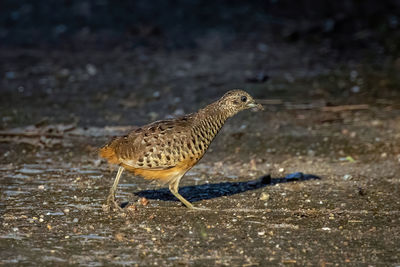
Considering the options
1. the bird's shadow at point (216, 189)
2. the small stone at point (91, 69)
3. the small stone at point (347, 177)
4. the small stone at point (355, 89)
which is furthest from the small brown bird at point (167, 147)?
the small stone at point (91, 69)

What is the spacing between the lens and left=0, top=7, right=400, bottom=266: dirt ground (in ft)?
18.0

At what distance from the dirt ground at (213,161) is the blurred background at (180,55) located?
0.19ft

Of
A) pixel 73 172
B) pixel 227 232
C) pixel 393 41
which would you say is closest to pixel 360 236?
pixel 227 232

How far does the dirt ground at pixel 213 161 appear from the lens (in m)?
5.49

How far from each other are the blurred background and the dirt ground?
6 cm

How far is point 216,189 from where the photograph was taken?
7.11 metres

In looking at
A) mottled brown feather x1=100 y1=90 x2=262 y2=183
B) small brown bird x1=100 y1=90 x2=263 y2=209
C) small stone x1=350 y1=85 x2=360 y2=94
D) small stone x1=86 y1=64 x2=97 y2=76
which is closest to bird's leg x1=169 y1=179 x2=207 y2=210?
small brown bird x1=100 y1=90 x2=263 y2=209

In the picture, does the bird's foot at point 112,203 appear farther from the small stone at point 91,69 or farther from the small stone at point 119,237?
the small stone at point 91,69

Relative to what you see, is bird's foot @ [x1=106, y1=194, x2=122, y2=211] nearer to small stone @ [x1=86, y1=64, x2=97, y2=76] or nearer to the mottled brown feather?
the mottled brown feather

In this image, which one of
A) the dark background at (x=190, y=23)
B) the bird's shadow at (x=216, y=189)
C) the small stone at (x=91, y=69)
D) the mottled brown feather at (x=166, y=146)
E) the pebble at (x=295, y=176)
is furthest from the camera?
the dark background at (x=190, y=23)

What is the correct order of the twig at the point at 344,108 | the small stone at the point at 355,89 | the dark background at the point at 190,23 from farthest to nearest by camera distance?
1. the dark background at the point at 190,23
2. the small stone at the point at 355,89
3. the twig at the point at 344,108

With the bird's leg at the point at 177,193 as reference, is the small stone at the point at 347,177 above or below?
below

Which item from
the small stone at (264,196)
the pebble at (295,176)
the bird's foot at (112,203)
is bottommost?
the pebble at (295,176)

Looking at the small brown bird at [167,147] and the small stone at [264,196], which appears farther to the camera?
the small stone at [264,196]
